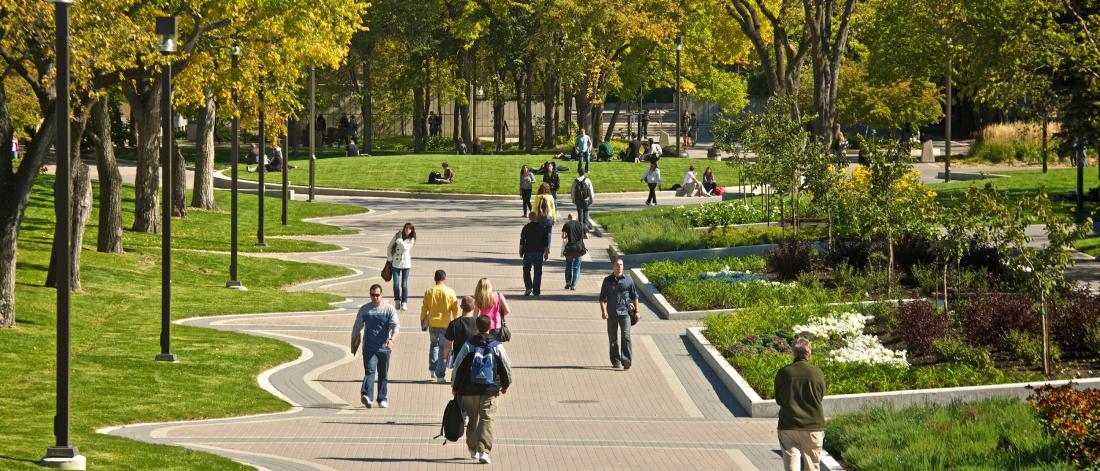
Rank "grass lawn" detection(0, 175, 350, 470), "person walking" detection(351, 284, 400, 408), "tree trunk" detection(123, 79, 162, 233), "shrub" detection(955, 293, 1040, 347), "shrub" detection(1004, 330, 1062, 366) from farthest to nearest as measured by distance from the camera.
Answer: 1. "tree trunk" detection(123, 79, 162, 233)
2. "shrub" detection(955, 293, 1040, 347)
3. "shrub" detection(1004, 330, 1062, 366)
4. "person walking" detection(351, 284, 400, 408)
5. "grass lawn" detection(0, 175, 350, 470)

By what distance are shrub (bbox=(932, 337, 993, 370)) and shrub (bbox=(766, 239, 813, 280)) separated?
7991 mm

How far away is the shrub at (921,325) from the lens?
20094mm

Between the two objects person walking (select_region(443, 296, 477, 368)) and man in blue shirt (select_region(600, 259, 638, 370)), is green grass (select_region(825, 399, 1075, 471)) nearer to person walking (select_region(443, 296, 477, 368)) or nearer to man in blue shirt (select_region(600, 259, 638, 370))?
person walking (select_region(443, 296, 477, 368))

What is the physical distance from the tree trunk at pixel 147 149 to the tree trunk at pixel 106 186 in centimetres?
141

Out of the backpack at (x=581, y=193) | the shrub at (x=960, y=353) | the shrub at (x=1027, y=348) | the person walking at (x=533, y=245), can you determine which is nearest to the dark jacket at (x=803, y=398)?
the shrub at (x=960, y=353)

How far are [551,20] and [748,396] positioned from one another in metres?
49.2

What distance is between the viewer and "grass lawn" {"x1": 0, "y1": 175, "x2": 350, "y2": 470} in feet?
50.0

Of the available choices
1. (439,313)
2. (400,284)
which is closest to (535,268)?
(400,284)

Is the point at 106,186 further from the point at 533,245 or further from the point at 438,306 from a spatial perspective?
the point at 438,306

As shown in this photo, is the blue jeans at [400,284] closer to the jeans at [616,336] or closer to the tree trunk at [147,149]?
the jeans at [616,336]

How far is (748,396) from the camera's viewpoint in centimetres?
1792

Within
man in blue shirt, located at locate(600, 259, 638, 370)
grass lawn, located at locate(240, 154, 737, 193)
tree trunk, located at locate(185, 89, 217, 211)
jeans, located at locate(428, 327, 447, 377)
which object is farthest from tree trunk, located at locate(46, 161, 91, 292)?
grass lawn, located at locate(240, 154, 737, 193)

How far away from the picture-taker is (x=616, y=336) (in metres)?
20.8

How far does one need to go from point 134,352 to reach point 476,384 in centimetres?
816
